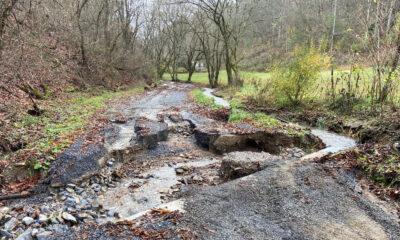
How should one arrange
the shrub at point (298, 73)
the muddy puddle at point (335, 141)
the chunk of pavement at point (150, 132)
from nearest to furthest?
the muddy puddle at point (335, 141) < the chunk of pavement at point (150, 132) < the shrub at point (298, 73)

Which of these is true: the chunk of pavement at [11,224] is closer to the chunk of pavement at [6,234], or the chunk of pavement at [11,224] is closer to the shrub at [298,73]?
the chunk of pavement at [6,234]

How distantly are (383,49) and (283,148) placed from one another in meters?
4.19

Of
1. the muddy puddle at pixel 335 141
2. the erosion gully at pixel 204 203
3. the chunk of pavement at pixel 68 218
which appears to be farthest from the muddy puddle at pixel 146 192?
the muddy puddle at pixel 335 141

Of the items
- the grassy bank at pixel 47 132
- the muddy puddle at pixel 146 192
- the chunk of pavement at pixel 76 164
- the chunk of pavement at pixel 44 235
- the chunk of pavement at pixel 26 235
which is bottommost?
the muddy puddle at pixel 146 192

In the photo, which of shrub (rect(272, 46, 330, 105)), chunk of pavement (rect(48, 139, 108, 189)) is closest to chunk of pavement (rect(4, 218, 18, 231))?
chunk of pavement (rect(48, 139, 108, 189))

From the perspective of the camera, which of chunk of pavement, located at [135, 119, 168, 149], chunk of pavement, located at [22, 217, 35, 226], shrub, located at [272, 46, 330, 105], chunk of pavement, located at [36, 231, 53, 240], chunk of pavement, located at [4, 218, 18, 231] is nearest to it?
chunk of pavement, located at [36, 231, 53, 240]

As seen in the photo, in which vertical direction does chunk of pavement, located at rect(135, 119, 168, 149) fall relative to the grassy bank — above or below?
below

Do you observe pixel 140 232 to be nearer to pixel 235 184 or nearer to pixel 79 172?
pixel 235 184

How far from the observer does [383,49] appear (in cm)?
742

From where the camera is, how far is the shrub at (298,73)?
33.6 ft

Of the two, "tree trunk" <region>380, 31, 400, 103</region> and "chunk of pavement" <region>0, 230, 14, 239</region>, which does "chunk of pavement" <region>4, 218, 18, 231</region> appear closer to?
"chunk of pavement" <region>0, 230, 14, 239</region>

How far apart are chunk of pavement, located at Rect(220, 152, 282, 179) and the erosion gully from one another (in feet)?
0.45

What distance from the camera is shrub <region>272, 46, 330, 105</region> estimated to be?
10.2 meters

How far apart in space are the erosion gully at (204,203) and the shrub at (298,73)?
535cm
